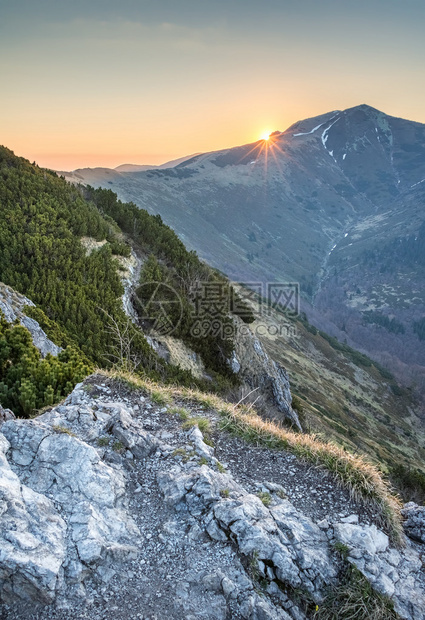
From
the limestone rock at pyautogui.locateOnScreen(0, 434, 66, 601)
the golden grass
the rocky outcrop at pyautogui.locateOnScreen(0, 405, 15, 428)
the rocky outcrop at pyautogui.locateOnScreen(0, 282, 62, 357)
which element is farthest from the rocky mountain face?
the rocky outcrop at pyautogui.locateOnScreen(0, 282, 62, 357)

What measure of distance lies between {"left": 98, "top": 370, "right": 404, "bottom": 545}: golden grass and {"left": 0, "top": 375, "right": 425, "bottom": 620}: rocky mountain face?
186mm

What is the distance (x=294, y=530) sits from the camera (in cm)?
587

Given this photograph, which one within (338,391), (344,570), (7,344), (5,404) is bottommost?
(338,391)

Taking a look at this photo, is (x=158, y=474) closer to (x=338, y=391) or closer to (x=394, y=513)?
(x=394, y=513)

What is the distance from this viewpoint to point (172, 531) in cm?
562

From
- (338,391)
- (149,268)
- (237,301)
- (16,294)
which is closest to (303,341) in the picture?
(338,391)

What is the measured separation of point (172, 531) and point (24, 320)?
855 centimetres

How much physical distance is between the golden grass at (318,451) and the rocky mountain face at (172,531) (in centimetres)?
19

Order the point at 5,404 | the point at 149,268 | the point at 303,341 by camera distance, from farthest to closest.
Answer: the point at 303,341 < the point at 149,268 < the point at 5,404

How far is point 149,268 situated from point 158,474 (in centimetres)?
1486

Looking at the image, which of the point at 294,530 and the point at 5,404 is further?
the point at 5,404

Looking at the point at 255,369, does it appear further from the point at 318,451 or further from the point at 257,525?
the point at 257,525

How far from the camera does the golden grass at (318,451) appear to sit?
6.51 meters

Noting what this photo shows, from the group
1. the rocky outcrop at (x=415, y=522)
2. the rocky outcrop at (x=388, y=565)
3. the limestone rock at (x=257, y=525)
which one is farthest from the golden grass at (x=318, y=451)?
the limestone rock at (x=257, y=525)
